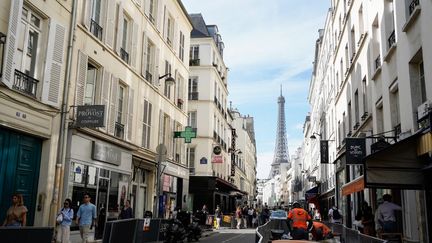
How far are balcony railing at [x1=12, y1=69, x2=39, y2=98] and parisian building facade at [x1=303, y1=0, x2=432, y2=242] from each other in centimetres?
916

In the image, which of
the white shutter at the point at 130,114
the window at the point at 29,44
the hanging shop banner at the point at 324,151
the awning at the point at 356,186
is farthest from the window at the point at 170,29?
the awning at the point at 356,186

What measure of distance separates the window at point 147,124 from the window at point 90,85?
5.04 metres

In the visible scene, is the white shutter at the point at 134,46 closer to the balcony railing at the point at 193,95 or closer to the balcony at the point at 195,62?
the balcony railing at the point at 193,95

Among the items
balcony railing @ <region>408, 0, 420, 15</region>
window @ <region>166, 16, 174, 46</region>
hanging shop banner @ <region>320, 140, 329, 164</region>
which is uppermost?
window @ <region>166, 16, 174, 46</region>

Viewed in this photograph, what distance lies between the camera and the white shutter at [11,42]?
458 inches

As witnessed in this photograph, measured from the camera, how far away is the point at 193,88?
40.4 metres

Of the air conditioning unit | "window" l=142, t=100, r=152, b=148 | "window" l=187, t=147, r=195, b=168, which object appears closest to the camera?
the air conditioning unit

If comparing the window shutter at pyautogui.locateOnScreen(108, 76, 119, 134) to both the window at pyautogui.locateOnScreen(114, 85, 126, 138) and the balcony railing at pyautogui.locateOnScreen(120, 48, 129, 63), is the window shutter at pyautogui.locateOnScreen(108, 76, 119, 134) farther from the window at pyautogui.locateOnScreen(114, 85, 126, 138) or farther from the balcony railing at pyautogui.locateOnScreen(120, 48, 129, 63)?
the balcony railing at pyautogui.locateOnScreen(120, 48, 129, 63)

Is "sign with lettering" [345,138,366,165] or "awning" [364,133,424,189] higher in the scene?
"sign with lettering" [345,138,366,165]

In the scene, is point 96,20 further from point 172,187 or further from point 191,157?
point 191,157

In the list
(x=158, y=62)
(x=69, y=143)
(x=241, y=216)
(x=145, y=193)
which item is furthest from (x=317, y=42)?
(x=69, y=143)

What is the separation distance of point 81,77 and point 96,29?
2.43m

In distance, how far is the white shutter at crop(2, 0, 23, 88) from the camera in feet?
38.2

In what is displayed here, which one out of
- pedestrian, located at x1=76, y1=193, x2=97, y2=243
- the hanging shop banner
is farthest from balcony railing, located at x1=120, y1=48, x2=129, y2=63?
the hanging shop banner
